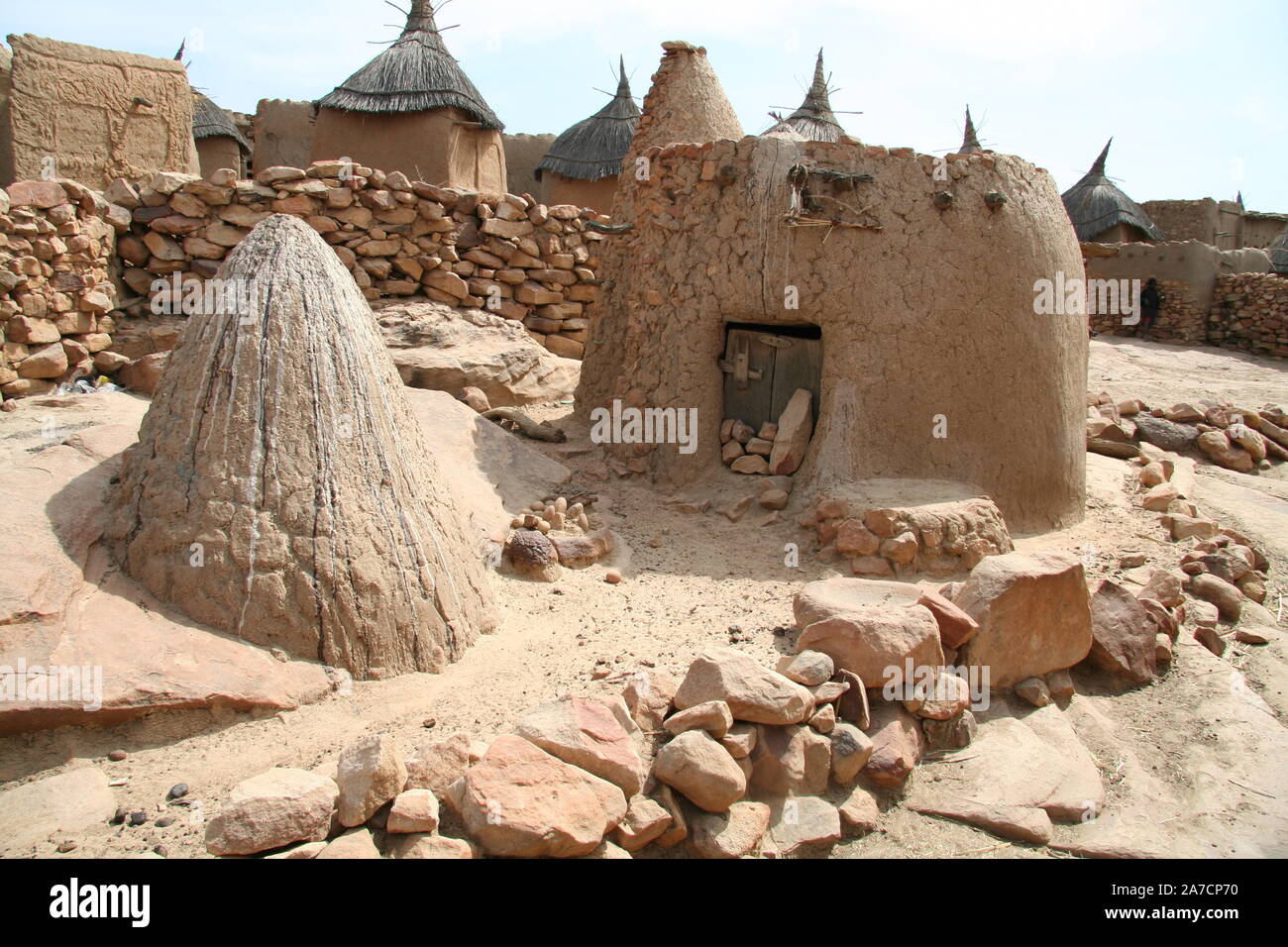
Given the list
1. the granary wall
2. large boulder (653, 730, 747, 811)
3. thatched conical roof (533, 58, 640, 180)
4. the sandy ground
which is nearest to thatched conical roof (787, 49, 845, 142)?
thatched conical roof (533, 58, 640, 180)

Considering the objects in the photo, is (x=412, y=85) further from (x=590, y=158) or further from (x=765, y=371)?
(x=765, y=371)

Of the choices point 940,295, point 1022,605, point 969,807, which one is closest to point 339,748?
point 969,807

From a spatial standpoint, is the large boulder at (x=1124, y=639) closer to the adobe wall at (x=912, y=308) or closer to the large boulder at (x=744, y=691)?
the adobe wall at (x=912, y=308)

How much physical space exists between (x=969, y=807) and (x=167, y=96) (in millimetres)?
7517

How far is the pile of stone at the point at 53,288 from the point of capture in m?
5.66

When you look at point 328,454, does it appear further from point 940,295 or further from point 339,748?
point 940,295

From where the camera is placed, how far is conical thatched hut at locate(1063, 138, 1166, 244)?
15719 mm

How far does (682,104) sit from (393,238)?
265 centimetres

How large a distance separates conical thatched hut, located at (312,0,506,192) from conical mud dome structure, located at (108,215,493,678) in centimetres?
598

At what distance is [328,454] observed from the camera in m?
3.51

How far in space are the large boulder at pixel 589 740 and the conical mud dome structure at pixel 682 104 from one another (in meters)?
5.34

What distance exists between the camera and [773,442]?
6.15 meters

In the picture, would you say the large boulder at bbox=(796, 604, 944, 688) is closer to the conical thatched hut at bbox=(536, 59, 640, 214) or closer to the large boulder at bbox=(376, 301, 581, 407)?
the large boulder at bbox=(376, 301, 581, 407)

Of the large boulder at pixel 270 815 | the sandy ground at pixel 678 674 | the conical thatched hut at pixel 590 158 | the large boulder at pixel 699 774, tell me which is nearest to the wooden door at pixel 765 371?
the sandy ground at pixel 678 674
